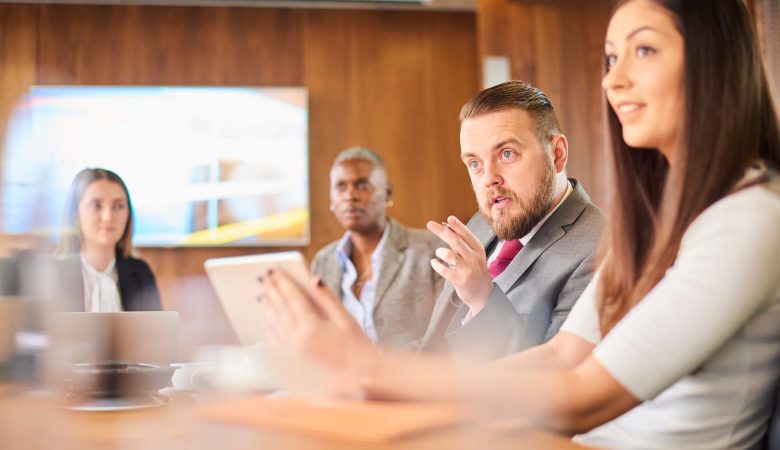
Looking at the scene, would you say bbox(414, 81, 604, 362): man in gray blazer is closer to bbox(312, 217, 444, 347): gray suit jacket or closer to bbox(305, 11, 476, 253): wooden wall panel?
bbox(312, 217, 444, 347): gray suit jacket

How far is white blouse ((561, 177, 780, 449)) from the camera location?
0.84m

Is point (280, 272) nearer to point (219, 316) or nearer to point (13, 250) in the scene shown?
point (13, 250)

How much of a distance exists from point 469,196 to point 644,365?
3.76m

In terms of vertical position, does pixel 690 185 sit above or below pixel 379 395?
above

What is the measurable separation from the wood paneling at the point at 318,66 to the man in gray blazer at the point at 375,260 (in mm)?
1032

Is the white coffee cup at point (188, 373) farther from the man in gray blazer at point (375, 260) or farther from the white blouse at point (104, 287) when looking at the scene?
the man in gray blazer at point (375, 260)

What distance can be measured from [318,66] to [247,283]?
379 centimetres

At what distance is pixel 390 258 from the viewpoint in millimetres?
3203

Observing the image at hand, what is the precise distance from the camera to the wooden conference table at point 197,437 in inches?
24.4

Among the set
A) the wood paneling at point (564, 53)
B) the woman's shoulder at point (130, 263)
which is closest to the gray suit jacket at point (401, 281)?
the woman's shoulder at point (130, 263)

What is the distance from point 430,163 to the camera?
4.65 meters

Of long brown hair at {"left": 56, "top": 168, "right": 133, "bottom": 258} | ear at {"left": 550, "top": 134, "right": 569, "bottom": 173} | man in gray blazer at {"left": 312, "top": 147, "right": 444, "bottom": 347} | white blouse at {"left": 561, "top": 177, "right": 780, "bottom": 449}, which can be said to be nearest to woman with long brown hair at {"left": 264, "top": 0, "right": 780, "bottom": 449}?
white blouse at {"left": 561, "top": 177, "right": 780, "bottom": 449}

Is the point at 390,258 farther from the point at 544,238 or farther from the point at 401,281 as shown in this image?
the point at 544,238

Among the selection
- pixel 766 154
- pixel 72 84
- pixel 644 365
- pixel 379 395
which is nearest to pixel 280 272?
pixel 379 395
